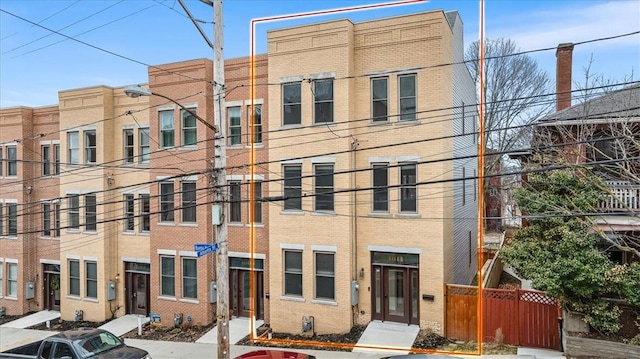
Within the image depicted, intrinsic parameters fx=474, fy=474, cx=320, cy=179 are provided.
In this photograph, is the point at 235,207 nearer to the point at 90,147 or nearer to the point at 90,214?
the point at 90,214

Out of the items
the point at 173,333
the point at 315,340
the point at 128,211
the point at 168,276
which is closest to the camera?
the point at 315,340

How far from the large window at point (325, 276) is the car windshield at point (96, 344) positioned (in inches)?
250

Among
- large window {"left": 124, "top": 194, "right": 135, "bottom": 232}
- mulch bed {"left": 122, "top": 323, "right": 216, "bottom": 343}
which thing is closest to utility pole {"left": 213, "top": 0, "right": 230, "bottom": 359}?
mulch bed {"left": 122, "top": 323, "right": 216, "bottom": 343}

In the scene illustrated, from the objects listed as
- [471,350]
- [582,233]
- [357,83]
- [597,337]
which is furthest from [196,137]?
[597,337]

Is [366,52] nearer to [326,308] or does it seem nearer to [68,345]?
[326,308]

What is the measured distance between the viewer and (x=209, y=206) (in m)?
18.2

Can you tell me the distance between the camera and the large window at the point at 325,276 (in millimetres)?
15953

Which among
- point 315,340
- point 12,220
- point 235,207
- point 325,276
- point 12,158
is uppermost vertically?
point 12,158

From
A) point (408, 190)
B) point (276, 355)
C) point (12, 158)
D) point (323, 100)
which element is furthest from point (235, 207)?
point (12, 158)

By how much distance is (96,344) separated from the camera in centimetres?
1241

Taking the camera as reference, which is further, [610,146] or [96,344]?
[610,146]

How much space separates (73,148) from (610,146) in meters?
21.6

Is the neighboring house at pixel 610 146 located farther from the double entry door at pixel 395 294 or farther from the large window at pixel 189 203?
the large window at pixel 189 203

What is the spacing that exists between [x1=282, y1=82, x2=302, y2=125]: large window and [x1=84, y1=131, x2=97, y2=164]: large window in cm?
986
